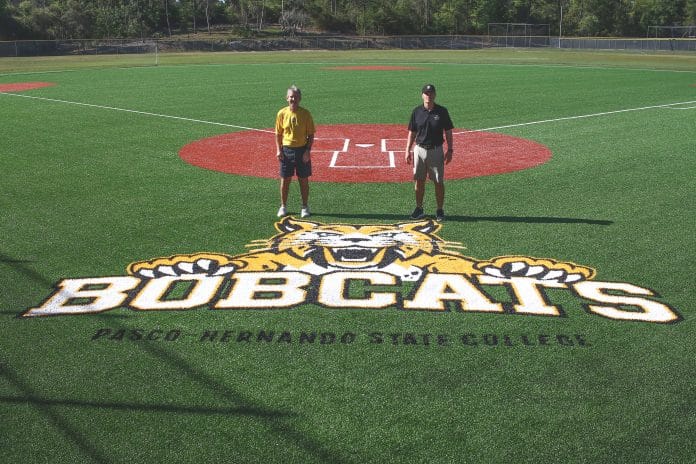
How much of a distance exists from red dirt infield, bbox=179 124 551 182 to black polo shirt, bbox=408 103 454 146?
3.16 metres

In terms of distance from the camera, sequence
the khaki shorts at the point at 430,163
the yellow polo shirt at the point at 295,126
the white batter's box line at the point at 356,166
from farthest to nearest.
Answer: the white batter's box line at the point at 356,166 < the yellow polo shirt at the point at 295,126 < the khaki shorts at the point at 430,163

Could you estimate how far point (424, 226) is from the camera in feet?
36.0

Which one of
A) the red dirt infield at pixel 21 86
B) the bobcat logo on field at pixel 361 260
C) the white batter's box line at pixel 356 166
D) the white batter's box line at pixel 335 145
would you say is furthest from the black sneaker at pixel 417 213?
the red dirt infield at pixel 21 86

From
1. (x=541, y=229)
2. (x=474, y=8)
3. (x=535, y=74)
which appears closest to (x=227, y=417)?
(x=541, y=229)

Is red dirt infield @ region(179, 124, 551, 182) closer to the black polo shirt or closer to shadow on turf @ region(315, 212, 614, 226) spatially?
shadow on turf @ region(315, 212, 614, 226)

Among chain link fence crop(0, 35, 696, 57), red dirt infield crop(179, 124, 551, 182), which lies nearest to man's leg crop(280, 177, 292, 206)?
red dirt infield crop(179, 124, 551, 182)

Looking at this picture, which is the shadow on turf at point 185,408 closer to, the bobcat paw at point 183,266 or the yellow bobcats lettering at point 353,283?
the yellow bobcats lettering at point 353,283

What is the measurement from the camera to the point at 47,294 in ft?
27.1

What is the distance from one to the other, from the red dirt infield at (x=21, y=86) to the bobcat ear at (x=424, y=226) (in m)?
28.5

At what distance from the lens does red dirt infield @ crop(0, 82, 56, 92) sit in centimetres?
3406

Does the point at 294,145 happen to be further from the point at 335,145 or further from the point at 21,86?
the point at 21,86

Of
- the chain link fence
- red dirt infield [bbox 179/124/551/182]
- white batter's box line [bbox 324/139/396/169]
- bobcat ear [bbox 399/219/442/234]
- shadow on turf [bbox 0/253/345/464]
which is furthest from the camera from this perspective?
the chain link fence

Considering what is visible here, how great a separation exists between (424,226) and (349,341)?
4318mm

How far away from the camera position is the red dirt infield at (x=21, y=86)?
3406 cm
